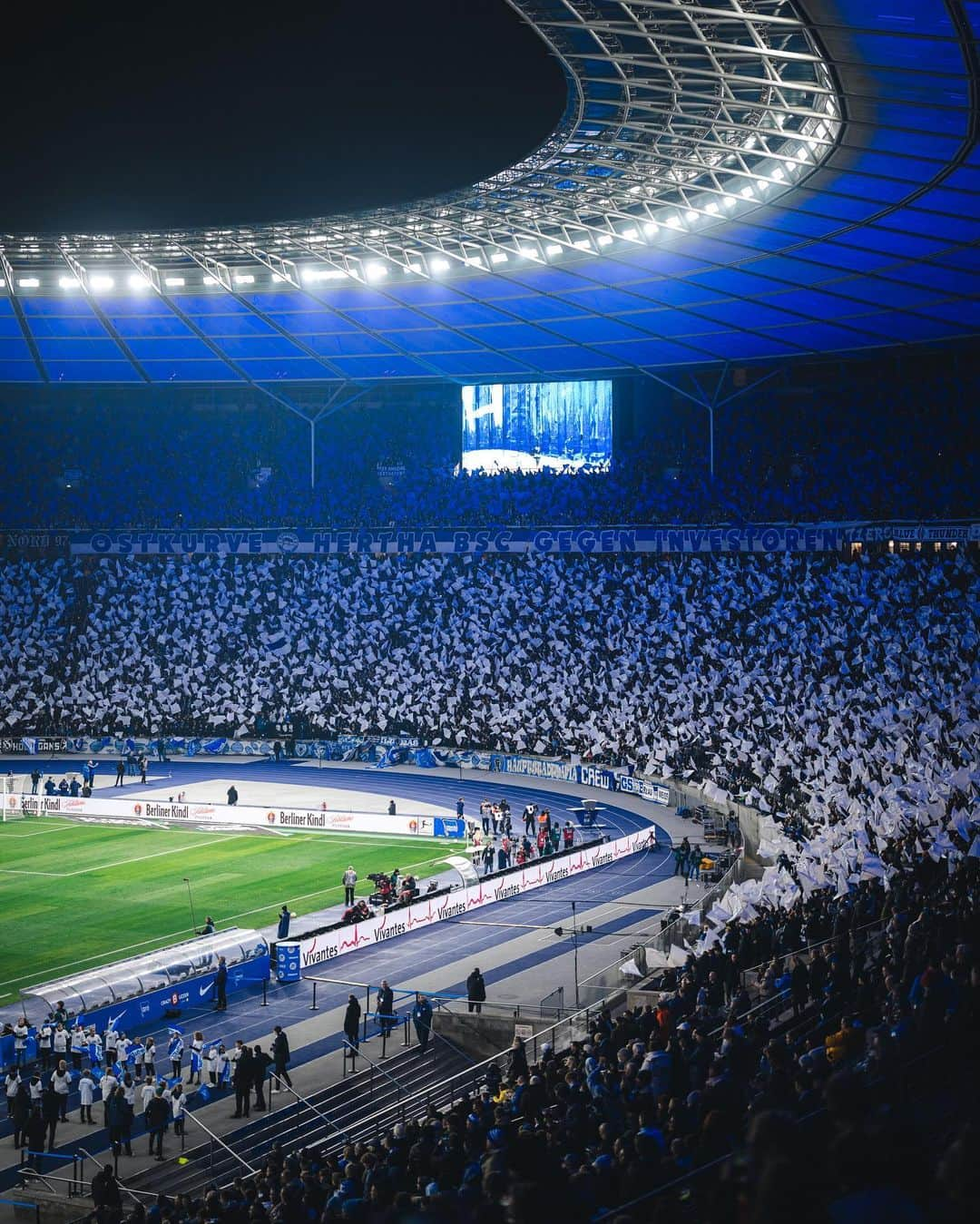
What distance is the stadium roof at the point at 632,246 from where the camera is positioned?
27641 mm

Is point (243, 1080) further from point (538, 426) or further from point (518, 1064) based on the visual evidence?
point (538, 426)

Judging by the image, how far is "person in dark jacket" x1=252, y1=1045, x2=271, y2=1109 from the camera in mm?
23375

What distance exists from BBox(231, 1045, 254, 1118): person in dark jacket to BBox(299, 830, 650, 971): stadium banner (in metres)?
8.56

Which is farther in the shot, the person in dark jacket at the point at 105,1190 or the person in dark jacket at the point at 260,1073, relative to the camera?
the person in dark jacket at the point at 260,1073

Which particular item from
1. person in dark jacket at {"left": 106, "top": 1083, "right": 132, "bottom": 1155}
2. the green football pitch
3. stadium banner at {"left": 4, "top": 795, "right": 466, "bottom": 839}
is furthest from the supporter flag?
person in dark jacket at {"left": 106, "top": 1083, "right": 132, "bottom": 1155}

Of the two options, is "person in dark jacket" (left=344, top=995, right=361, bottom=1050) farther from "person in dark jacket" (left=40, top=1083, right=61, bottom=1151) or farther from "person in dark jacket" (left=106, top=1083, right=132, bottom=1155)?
"person in dark jacket" (left=40, top=1083, right=61, bottom=1151)

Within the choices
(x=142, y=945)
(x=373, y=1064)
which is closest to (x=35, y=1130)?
(x=373, y=1064)

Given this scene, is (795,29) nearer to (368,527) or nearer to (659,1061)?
(659,1061)

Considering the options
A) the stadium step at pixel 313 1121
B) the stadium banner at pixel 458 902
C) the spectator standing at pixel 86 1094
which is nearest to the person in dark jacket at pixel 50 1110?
the spectator standing at pixel 86 1094

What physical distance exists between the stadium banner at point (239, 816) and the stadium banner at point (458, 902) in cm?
591

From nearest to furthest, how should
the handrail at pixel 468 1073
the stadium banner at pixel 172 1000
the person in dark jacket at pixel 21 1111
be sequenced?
the person in dark jacket at pixel 21 1111 < the handrail at pixel 468 1073 < the stadium banner at pixel 172 1000

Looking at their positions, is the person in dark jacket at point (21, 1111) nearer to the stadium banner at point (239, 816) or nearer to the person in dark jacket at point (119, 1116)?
the person in dark jacket at point (119, 1116)

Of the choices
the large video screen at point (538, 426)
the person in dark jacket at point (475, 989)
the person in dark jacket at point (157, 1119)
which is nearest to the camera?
the person in dark jacket at point (157, 1119)

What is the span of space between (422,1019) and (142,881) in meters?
16.3
